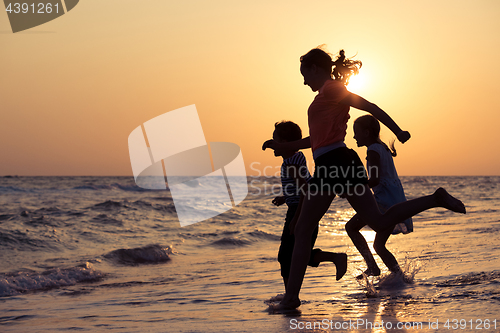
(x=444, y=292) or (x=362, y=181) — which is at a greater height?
(x=362, y=181)

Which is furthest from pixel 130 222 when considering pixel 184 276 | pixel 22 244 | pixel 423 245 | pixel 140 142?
pixel 423 245

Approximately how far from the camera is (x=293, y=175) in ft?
9.97

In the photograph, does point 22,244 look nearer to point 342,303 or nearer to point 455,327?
point 342,303

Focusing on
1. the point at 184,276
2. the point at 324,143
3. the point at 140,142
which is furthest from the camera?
the point at 140,142

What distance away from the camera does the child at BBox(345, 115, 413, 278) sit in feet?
12.1

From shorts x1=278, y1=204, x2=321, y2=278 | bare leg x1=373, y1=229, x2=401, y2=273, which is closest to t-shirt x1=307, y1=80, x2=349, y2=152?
shorts x1=278, y1=204, x2=321, y2=278

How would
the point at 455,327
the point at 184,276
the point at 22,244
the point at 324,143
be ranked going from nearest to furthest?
1. the point at 455,327
2. the point at 324,143
3. the point at 184,276
4. the point at 22,244

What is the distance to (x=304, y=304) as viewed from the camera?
10.4 ft

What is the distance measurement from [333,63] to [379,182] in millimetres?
1248

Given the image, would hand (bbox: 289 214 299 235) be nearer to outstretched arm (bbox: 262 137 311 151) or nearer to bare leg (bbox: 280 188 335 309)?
bare leg (bbox: 280 188 335 309)

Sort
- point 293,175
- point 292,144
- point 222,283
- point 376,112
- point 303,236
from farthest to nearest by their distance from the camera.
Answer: point 222,283, point 293,175, point 292,144, point 303,236, point 376,112

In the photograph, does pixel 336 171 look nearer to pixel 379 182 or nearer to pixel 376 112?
pixel 376 112

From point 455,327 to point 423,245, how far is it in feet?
13.9

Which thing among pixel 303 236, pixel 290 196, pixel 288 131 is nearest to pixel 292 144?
pixel 288 131
